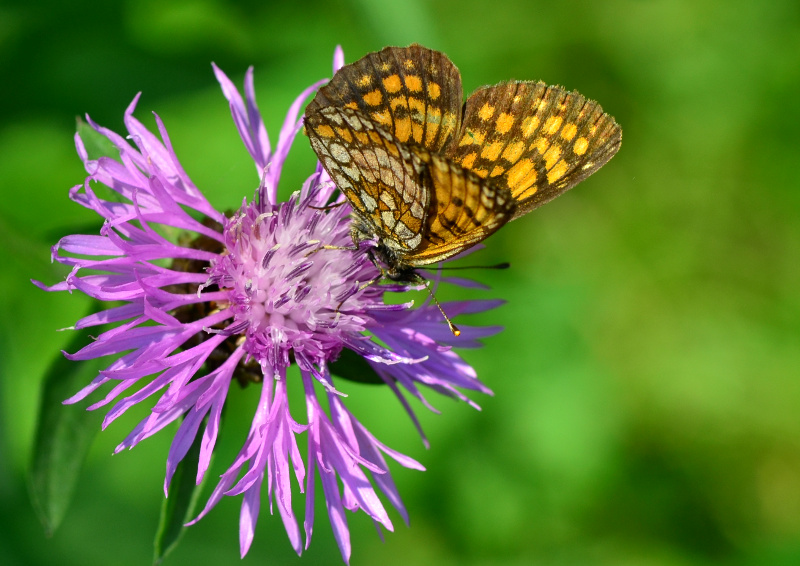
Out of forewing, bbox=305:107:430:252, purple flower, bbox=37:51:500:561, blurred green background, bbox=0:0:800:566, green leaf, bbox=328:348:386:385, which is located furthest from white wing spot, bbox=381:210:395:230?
blurred green background, bbox=0:0:800:566

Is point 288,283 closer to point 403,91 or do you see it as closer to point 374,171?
point 374,171

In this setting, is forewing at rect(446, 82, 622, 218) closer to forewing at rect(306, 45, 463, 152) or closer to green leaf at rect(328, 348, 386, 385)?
forewing at rect(306, 45, 463, 152)

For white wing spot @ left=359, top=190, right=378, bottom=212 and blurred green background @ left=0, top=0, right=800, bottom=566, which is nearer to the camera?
white wing spot @ left=359, top=190, right=378, bottom=212

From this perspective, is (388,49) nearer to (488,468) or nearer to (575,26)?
(488,468)

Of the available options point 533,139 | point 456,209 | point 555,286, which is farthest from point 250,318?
point 555,286

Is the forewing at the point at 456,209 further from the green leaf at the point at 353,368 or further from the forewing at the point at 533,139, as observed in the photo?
the green leaf at the point at 353,368

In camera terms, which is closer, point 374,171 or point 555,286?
point 374,171

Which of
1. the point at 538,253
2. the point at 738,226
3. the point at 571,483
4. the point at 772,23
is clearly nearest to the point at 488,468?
the point at 571,483
